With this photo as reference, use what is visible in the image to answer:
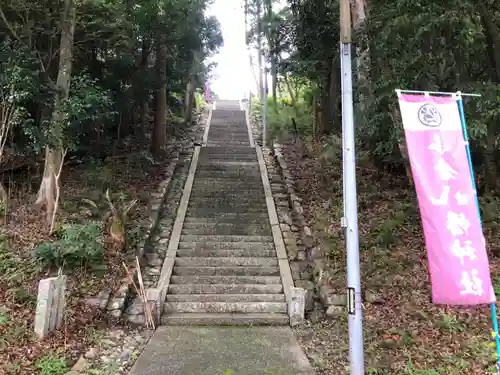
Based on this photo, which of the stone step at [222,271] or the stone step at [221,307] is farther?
the stone step at [222,271]

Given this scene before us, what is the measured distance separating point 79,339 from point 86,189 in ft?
15.8

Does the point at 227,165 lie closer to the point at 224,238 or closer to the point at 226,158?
the point at 226,158

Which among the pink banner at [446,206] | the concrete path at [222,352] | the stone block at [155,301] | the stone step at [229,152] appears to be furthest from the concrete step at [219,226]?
the pink banner at [446,206]

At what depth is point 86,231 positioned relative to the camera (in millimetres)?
7012

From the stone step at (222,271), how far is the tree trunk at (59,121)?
2.51 metres

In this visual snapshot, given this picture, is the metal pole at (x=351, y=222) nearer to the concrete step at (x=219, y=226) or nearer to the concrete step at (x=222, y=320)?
the concrete step at (x=222, y=320)

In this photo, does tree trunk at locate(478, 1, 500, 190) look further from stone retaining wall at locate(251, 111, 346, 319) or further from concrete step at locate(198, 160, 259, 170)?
concrete step at locate(198, 160, 259, 170)

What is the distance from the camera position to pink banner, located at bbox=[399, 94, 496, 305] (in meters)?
4.04

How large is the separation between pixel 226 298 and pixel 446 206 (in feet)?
13.3

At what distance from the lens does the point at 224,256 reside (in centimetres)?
832

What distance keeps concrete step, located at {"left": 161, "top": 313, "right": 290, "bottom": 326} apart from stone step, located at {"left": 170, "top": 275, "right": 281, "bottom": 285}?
920 mm

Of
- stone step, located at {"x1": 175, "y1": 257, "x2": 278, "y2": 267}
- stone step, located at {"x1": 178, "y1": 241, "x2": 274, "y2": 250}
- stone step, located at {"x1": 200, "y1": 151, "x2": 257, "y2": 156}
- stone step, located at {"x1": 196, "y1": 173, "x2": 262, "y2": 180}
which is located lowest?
stone step, located at {"x1": 175, "y1": 257, "x2": 278, "y2": 267}

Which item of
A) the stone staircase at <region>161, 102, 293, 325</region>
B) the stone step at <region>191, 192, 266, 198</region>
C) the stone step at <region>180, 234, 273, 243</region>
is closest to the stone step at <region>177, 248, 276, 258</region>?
the stone staircase at <region>161, 102, 293, 325</region>

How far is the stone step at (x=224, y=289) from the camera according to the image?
726 cm
